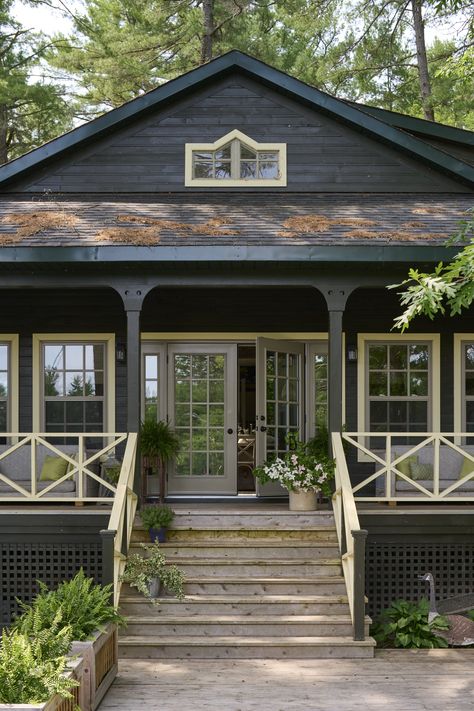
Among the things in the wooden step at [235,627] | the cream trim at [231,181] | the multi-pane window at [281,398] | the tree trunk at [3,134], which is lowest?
the wooden step at [235,627]

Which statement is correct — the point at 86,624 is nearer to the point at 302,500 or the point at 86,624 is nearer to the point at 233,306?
the point at 302,500

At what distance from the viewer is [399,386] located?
1062 centimetres

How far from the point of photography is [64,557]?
26.9 ft

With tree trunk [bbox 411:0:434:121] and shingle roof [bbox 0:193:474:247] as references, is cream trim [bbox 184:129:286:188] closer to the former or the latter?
shingle roof [bbox 0:193:474:247]

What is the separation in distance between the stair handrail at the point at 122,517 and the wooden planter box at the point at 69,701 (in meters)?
1.68

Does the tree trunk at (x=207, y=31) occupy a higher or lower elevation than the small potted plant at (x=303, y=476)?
higher

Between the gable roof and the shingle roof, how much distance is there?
0.40m

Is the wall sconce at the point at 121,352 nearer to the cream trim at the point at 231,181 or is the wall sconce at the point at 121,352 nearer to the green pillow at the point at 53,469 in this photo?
the green pillow at the point at 53,469

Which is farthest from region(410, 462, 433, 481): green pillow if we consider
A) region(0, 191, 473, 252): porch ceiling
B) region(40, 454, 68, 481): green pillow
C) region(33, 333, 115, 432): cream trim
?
region(40, 454, 68, 481): green pillow

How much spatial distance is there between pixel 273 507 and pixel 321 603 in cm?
204

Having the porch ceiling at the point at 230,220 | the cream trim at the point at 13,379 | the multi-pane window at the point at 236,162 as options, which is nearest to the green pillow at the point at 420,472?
the porch ceiling at the point at 230,220

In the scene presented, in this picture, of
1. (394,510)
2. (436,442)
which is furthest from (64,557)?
(436,442)

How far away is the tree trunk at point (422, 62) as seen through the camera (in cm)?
1944

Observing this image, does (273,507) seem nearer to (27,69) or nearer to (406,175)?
(406,175)
